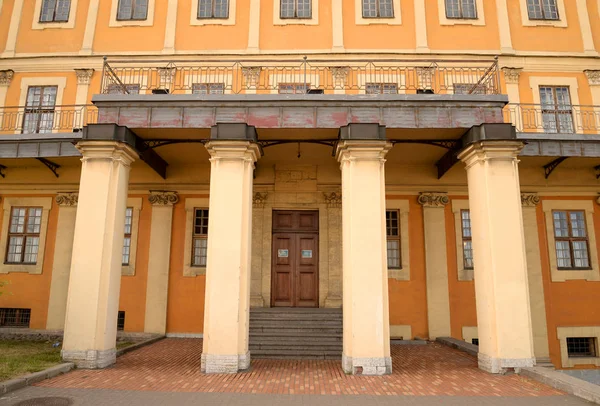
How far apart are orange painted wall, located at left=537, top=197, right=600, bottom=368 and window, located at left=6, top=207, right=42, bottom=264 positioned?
1805 centimetres

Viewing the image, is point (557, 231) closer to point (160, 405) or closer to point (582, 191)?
point (582, 191)

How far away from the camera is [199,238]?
14.6 m

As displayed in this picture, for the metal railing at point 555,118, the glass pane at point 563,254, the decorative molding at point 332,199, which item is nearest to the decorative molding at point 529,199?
the glass pane at point 563,254

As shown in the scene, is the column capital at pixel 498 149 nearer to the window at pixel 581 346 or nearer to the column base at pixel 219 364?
the column base at pixel 219 364

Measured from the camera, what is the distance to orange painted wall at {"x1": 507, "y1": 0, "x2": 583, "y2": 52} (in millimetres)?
15547

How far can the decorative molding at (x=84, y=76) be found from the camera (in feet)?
50.7

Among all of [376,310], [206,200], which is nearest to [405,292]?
[376,310]

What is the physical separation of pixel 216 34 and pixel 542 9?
12.7 metres

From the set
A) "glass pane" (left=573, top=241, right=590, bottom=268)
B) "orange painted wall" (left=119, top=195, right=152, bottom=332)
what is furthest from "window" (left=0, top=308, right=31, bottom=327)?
"glass pane" (left=573, top=241, right=590, bottom=268)

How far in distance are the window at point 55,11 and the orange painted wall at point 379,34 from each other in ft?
36.4

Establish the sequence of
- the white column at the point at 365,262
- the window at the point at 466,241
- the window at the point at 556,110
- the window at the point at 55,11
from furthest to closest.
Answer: the window at the point at 55,11 → the window at the point at 556,110 → the window at the point at 466,241 → the white column at the point at 365,262

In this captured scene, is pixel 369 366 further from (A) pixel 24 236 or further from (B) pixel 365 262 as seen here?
(A) pixel 24 236

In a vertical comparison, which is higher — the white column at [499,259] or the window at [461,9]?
the window at [461,9]

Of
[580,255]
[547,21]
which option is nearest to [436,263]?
[580,255]
